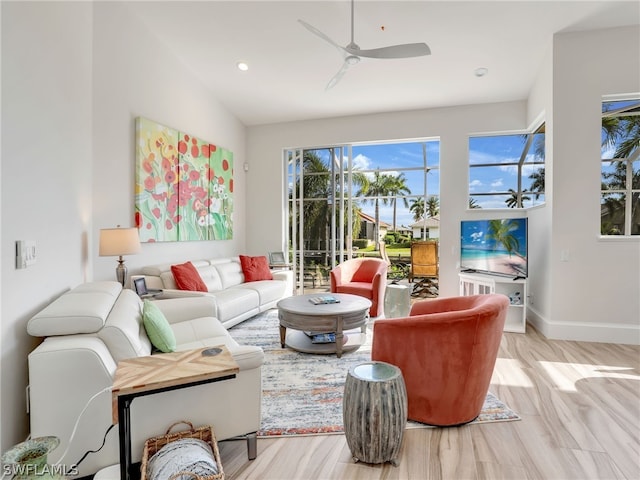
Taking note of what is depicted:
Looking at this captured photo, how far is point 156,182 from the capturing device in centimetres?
423

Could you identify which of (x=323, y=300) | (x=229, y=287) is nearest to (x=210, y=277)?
(x=229, y=287)

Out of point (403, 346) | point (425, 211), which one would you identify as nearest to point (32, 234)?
point (403, 346)

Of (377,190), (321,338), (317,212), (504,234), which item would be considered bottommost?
(321,338)

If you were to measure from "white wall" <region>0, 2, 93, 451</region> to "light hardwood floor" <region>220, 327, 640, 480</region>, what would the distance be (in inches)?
48.0

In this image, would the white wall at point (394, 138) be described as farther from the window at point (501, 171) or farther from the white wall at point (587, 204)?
the white wall at point (587, 204)

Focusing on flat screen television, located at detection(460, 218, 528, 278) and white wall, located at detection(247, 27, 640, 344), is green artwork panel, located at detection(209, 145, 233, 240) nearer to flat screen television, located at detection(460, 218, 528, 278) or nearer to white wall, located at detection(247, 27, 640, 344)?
flat screen television, located at detection(460, 218, 528, 278)

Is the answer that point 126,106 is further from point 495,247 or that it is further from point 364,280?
point 495,247

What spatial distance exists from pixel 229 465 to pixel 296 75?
15.1ft

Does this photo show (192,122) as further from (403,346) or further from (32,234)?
(403,346)

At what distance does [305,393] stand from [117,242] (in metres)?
2.14

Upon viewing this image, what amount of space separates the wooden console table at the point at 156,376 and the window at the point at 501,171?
16.5ft

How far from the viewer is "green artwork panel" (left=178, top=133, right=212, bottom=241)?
470 cm

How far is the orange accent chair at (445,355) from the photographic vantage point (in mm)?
1965

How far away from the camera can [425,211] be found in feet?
21.7
